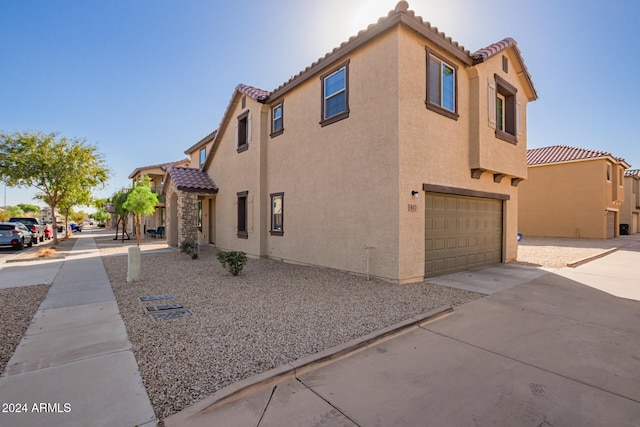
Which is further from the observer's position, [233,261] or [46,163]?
[46,163]

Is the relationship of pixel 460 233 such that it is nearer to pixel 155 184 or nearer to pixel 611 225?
pixel 611 225

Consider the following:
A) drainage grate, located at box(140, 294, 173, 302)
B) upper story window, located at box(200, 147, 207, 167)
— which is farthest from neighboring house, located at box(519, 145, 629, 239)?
drainage grate, located at box(140, 294, 173, 302)

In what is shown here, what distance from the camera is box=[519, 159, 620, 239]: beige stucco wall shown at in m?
23.0

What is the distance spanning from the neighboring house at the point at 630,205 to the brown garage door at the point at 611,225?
29.9 ft

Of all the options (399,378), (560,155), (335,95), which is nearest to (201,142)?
(335,95)

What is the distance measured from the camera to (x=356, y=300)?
22.5 ft

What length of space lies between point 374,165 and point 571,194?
78.4ft

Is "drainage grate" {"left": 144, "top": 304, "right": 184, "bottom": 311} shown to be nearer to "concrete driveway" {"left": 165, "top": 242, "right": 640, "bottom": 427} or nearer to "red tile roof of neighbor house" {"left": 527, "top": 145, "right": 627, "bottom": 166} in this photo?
"concrete driveway" {"left": 165, "top": 242, "right": 640, "bottom": 427}

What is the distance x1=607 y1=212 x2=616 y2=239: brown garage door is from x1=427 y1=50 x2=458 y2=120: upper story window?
24.1 m

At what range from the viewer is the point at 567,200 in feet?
79.8

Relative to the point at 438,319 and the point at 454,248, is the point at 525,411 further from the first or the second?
the point at 454,248

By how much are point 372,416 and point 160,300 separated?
18.9 feet

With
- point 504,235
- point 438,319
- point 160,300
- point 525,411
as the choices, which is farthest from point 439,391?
point 504,235

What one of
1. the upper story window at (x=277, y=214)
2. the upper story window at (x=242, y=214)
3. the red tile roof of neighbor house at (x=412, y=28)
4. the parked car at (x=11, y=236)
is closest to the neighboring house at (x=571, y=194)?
the red tile roof of neighbor house at (x=412, y=28)
